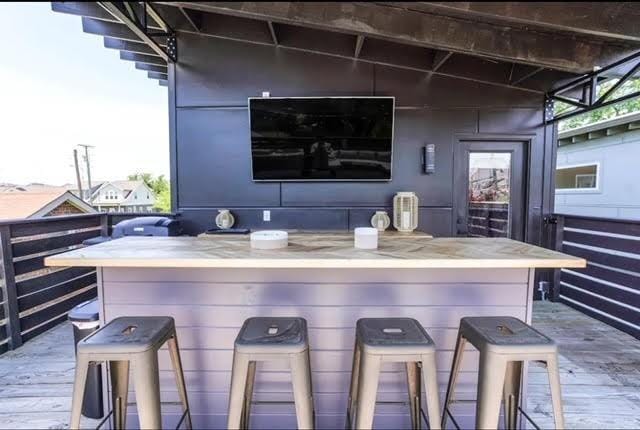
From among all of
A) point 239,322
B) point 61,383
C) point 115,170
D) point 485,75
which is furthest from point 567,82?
point 115,170

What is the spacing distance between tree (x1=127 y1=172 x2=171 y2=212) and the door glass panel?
7.13 meters

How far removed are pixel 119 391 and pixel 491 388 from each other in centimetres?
164

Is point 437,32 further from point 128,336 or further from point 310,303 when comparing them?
point 128,336

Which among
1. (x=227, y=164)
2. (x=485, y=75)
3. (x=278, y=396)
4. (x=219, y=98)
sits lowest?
(x=278, y=396)

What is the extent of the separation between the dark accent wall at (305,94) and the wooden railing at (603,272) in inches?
38.8

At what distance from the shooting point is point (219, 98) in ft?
12.0

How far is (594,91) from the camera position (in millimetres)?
3010

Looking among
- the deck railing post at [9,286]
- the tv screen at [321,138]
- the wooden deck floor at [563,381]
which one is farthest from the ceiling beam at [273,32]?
the wooden deck floor at [563,381]

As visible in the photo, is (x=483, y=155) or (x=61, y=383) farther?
(x=483, y=155)

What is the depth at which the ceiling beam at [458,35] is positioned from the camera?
8.25ft

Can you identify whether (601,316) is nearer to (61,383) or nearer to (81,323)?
(81,323)

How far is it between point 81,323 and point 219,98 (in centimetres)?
265

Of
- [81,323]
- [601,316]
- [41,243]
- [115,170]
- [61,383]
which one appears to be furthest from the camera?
[115,170]

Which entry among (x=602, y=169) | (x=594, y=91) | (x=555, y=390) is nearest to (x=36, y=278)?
(x=555, y=390)
